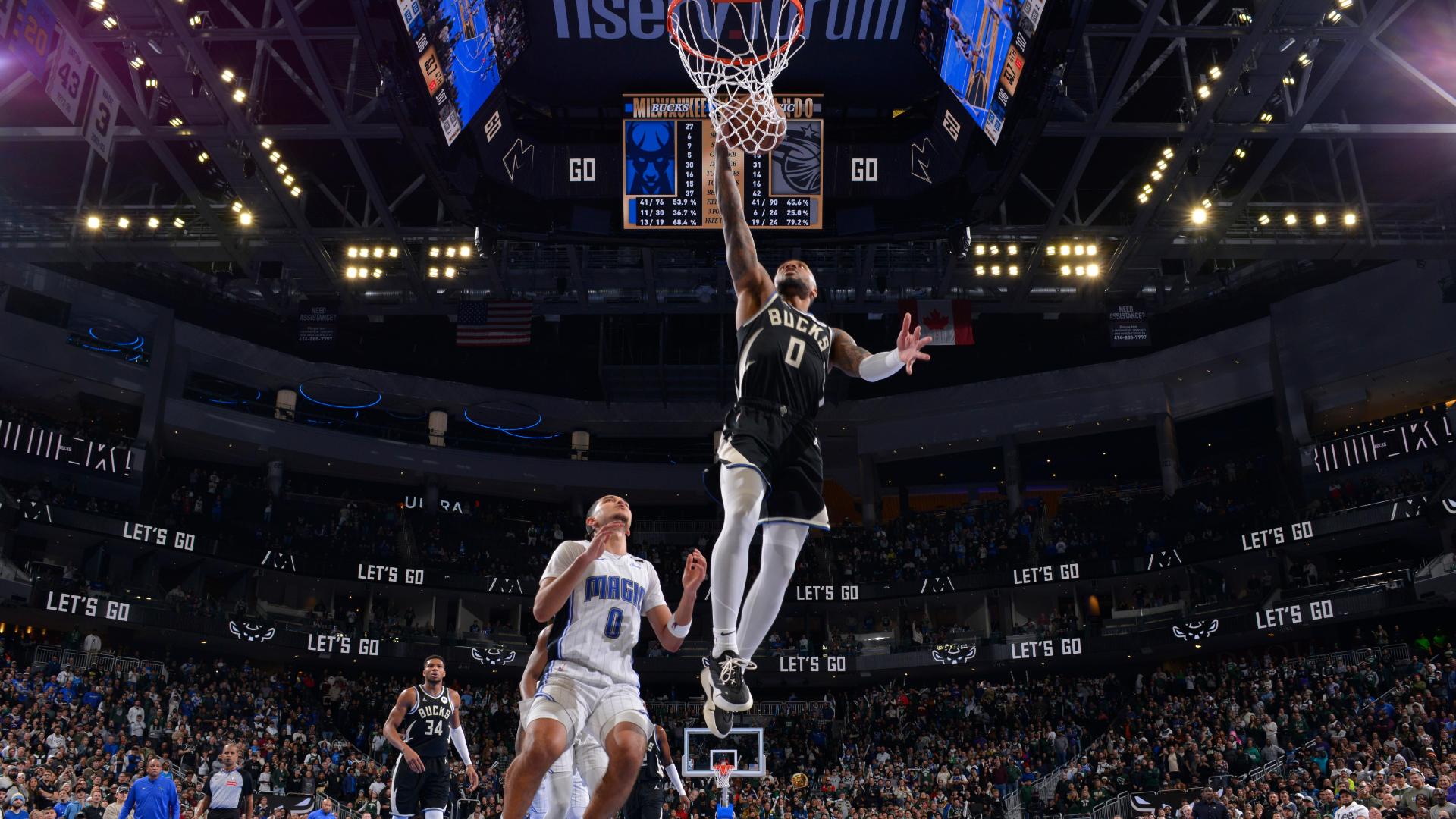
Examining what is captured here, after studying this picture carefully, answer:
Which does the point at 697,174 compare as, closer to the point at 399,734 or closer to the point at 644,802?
the point at 399,734

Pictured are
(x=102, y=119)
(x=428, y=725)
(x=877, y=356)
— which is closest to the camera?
(x=877, y=356)

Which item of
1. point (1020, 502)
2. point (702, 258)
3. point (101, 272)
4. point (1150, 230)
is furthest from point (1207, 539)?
point (101, 272)

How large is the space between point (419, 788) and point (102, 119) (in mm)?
16866

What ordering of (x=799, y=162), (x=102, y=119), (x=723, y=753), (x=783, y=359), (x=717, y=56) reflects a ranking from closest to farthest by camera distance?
(x=783, y=359), (x=717, y=56), (x=102, y=119), (x=799, y=162), (x=723, y=753)

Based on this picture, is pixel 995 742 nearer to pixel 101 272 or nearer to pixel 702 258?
pixel 702 258

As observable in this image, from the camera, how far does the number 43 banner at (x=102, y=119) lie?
871 inches

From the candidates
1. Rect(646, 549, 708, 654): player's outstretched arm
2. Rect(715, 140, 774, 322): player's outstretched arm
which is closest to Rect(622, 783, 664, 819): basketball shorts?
Rect(646, 549, 708, 654): player's outstretched arm

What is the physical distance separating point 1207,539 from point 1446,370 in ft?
29.2

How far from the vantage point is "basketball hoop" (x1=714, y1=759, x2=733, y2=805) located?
1078 inches

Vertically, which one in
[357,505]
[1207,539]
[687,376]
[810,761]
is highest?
[687,376]

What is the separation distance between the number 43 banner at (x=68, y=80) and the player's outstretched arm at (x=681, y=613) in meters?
18.8

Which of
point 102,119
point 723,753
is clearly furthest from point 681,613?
point 723,753

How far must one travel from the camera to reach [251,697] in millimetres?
32312

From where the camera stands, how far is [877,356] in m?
6.85
